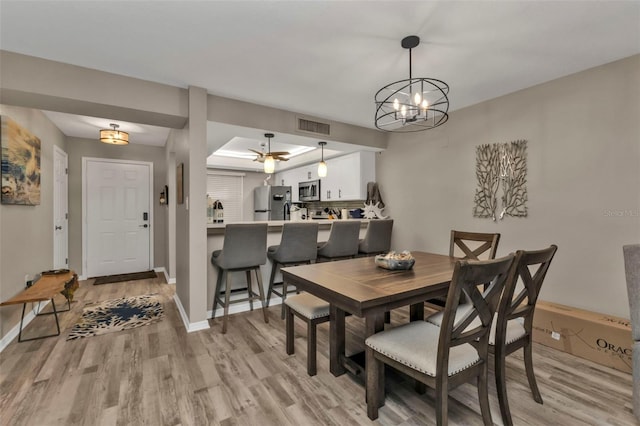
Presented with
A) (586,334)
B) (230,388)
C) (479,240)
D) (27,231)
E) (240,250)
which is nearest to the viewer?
(230,388)

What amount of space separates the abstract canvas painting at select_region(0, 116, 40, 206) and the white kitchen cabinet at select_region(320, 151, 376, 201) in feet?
13.3

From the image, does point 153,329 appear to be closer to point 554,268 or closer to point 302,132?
point 302,132

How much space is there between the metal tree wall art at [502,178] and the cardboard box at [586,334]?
1.01 metres

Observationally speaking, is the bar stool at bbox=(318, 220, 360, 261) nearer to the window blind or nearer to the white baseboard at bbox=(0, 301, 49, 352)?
the white baseboard at bbox=(0, 301, 49, 352)

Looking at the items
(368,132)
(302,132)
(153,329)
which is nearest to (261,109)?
(302,132)

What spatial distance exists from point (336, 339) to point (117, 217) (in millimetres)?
4882

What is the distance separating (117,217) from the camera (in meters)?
5.08

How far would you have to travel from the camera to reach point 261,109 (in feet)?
11.1

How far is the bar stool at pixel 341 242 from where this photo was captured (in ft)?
11.2

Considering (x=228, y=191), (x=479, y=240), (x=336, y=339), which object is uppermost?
(x=228, y=191)

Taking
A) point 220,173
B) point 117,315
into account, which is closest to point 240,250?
point 117,315

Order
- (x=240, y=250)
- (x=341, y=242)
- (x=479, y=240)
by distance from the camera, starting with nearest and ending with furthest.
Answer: (x=479, y=240), (x=240, y=250), (x=341, y=242)

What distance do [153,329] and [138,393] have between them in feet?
3.63

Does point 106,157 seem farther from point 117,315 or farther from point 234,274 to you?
point 234,274
